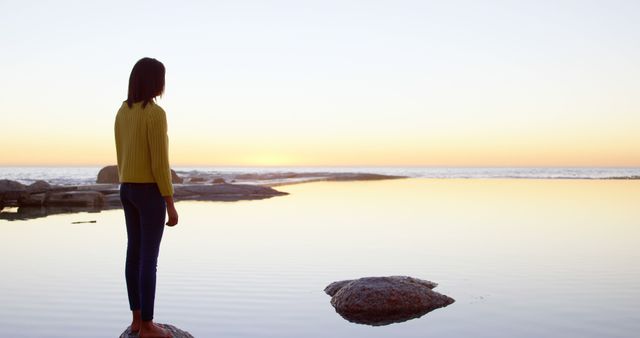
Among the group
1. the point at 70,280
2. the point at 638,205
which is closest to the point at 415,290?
the point at 70,280

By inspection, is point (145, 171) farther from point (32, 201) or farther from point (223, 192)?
point (223, 192)

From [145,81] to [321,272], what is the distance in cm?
492

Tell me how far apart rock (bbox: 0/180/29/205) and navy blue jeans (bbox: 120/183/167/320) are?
19.7 meters

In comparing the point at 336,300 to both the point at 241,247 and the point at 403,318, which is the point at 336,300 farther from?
the point at 241,247

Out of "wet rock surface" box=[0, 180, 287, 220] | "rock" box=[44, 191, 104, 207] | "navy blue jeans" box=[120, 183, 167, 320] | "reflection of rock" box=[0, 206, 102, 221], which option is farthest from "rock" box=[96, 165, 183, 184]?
"navy blue jeans" box=[120, 183, 167, 320]

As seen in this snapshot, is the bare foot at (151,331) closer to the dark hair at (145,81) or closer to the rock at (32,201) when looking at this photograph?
the dark hair at (145,81)

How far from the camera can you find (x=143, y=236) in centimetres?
529

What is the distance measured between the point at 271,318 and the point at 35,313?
8.78 feet

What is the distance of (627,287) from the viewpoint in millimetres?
8375

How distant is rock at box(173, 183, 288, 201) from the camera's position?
28.5 metres

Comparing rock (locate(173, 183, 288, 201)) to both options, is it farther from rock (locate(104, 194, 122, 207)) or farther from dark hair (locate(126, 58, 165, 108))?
dark hair (locate(126, 58, 165, 108))

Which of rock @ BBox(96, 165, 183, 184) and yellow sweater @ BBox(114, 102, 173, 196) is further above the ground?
yellow sweater @ BBox(114, 102, 173, 196)

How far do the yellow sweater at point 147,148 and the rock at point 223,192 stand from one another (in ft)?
75.7

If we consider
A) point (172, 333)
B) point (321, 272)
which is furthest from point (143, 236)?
point (321, 272)
